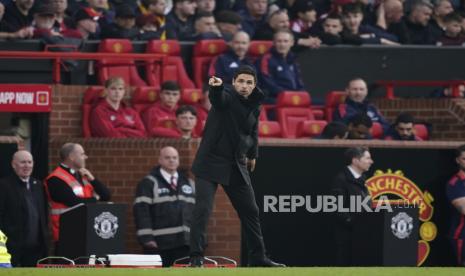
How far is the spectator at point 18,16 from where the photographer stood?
18.1 m

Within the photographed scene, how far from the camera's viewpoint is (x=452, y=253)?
1703cm

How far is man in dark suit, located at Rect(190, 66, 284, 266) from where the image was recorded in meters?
12.7

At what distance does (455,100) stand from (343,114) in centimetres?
179

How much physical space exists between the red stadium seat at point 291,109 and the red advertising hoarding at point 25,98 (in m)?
3.12

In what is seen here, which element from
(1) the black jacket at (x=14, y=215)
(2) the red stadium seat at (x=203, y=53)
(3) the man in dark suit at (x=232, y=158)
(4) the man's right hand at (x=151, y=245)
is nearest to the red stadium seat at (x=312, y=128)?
(2) the red stadium seat at (x=203, y=53)

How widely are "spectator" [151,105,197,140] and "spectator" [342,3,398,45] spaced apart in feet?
13.5

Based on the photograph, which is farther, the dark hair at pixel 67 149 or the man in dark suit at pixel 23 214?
the dark hair at pixel 67 149

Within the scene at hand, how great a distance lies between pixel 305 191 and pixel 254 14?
185 inches

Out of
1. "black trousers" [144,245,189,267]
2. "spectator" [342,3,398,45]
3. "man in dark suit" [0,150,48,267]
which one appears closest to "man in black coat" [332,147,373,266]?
"black trousers" [144,245,189,267]

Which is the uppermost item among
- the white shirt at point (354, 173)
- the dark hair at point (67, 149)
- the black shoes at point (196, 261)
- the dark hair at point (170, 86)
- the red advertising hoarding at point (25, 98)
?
the dark hair at point (170, 86)

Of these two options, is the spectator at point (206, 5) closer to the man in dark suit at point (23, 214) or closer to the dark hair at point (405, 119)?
the dark hair at point (405, 119)

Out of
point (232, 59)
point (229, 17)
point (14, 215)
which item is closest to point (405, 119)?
point (232, 59)

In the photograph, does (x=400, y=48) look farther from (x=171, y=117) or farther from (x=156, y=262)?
(x=156, y=262)
